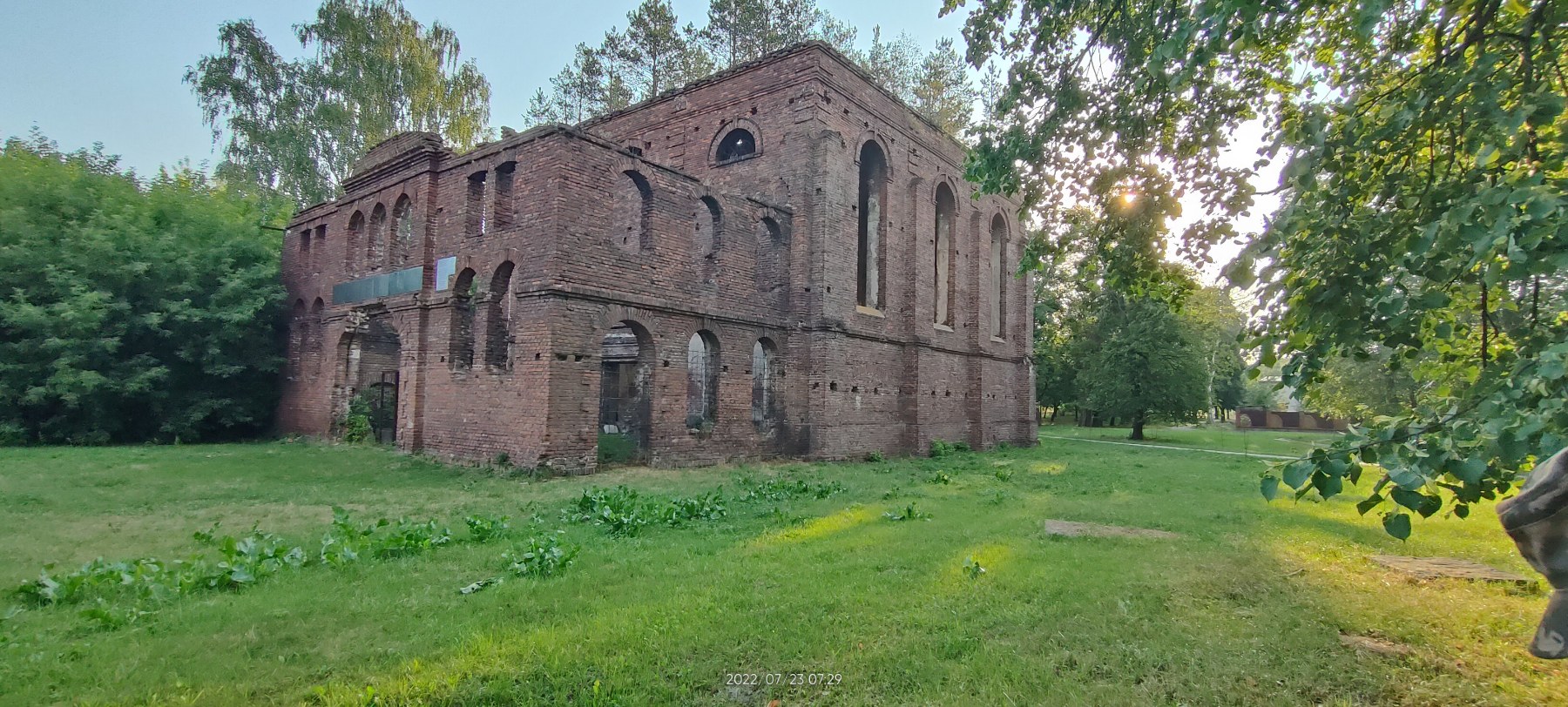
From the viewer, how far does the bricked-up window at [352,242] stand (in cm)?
1828

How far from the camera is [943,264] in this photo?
877 inches

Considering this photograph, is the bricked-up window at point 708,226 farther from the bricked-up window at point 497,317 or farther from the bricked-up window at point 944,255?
the bricked-up window at point 944,255

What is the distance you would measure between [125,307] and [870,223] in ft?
59.8

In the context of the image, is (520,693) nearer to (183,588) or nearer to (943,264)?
(183,588)

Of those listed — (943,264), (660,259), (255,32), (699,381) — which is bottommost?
(699,381)

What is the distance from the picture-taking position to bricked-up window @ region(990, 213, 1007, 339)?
25.4m

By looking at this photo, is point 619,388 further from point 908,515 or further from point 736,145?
point 908,515

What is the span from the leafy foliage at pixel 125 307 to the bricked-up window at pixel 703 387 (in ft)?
37.8

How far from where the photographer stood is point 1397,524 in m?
2.44

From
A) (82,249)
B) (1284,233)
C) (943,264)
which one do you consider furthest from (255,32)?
(1284,233)

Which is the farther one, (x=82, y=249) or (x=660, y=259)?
(x=82, y=249)

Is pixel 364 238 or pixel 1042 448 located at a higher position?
pixel 364 238

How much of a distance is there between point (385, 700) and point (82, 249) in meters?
20.8
